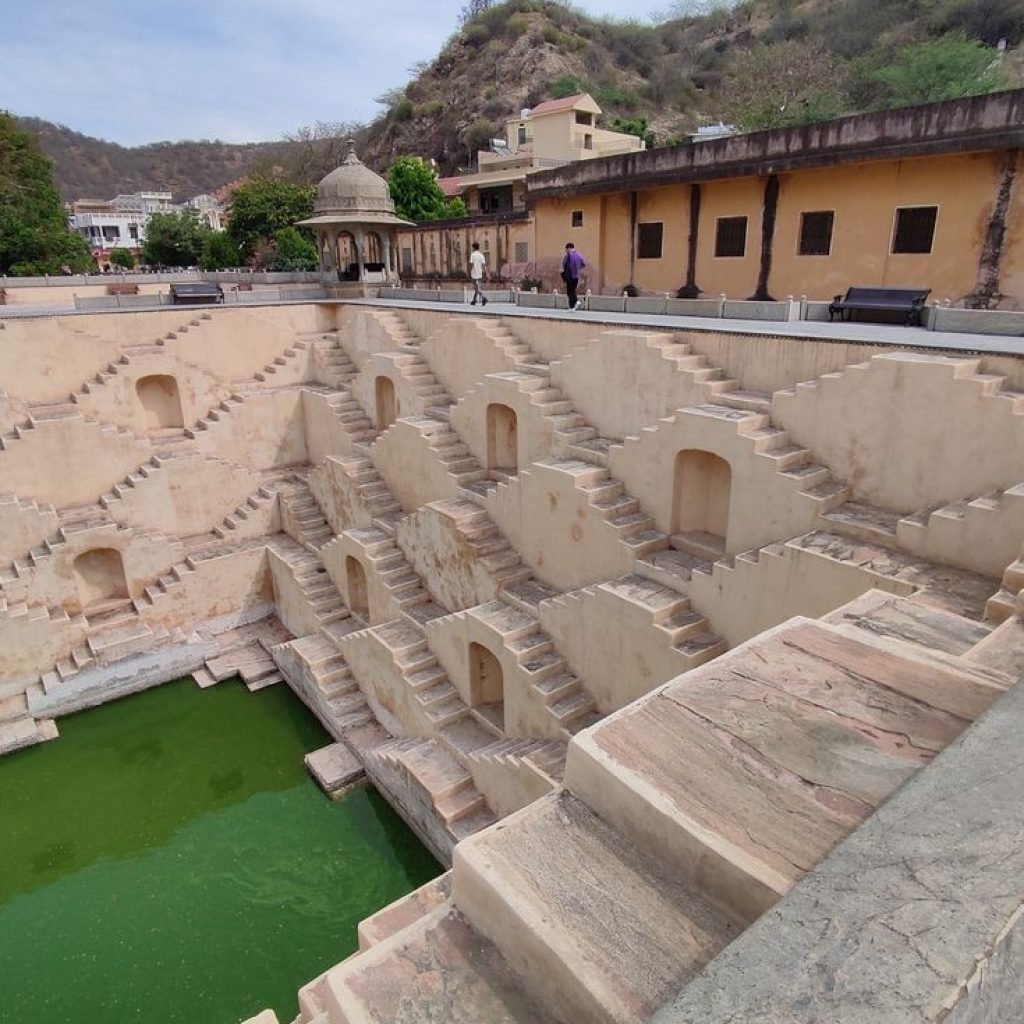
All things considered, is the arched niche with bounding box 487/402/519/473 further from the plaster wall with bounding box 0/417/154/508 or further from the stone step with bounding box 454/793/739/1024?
the stone step with bounding box 454/793/739/1024

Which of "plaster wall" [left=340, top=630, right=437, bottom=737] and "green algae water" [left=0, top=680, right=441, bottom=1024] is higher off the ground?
"plaster wall" [left=340, top=630, right=437, bottom=737]

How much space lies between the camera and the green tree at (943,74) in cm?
2622

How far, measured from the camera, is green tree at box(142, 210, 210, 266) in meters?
35.0

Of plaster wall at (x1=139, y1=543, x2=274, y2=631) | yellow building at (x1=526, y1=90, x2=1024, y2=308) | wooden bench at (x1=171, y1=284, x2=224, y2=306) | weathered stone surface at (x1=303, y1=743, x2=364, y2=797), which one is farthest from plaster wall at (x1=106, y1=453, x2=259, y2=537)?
yellow building at (x1=526, y1=90, x2=1024, y2=308)

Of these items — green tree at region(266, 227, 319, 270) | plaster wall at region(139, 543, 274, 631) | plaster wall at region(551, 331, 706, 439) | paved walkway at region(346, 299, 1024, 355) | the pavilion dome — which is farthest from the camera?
green tree at region(266, 227, 319, 270)

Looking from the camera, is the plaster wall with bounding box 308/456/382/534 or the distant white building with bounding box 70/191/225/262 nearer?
the plaster wall with bounding box 308/456/382/534

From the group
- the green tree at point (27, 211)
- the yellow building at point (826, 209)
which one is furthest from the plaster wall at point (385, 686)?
the green tree at point (27, 211)

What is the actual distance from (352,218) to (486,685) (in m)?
14.0

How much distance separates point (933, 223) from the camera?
1241 cm

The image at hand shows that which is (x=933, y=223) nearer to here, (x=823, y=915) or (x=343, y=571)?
(x=343, y=571)

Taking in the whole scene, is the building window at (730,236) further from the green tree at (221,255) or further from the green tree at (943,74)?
the green tree at (221,255)

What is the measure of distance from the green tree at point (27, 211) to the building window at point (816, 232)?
1061 inches

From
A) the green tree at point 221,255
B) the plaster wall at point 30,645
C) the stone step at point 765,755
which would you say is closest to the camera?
the stone step at point 765,755

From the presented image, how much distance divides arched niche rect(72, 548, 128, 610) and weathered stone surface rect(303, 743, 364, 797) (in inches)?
238
